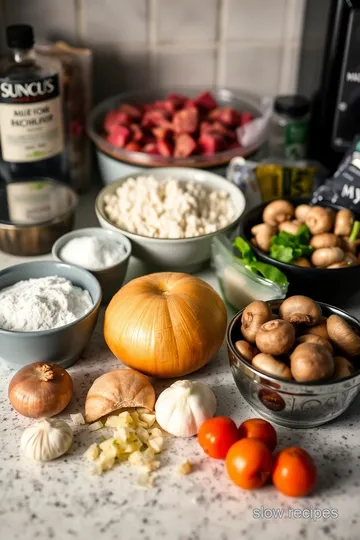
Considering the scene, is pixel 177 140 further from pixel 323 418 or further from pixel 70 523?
pixel 70 523

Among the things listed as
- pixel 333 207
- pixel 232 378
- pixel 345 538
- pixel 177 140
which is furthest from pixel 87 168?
pixel 345 538

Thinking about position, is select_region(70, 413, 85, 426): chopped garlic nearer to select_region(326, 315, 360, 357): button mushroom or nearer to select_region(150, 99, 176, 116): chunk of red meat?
select_region(326, 315, 360, 357): button mushroom

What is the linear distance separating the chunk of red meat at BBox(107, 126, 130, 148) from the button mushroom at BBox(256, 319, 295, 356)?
60 centimetres

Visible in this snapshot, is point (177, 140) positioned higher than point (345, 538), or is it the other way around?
point (177, 140)

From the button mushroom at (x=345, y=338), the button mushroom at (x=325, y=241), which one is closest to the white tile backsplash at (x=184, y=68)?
the button mushroom at (x=325, y=241)

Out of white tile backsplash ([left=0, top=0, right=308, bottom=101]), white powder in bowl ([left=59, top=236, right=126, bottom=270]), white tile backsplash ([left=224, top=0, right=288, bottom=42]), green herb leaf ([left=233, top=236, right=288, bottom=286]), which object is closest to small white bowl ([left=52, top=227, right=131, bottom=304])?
white powder in bowl ([left=59, top=236, right=126, bottom=270])

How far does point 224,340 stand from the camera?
1.03m

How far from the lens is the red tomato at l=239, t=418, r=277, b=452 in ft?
2.66

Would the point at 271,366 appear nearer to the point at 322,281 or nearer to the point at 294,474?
the point at 294,474

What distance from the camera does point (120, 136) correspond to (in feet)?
4.29

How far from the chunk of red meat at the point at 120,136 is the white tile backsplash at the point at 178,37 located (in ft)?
0.71

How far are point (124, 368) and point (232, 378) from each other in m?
0.16

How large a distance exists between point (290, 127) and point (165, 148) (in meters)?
0.28

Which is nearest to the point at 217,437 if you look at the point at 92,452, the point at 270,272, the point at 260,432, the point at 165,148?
the point at 260,432
